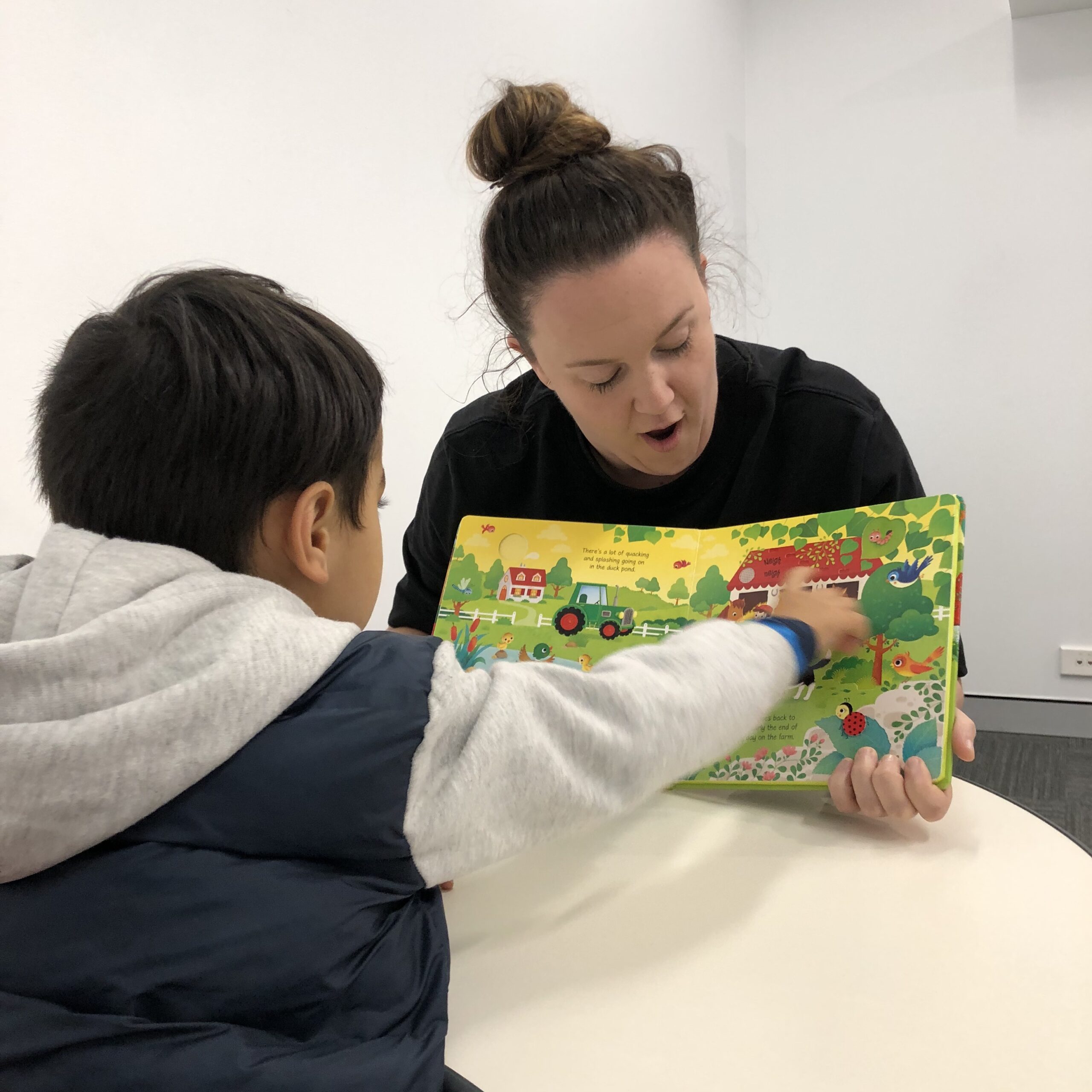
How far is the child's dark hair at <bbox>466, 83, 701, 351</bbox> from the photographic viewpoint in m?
0.95

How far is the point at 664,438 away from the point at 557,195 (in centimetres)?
29

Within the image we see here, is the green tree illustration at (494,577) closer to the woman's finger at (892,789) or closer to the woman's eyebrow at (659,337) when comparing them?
the woman's eyebrow at (659,337)

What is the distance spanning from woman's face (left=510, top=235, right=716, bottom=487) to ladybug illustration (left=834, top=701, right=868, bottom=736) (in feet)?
1.22

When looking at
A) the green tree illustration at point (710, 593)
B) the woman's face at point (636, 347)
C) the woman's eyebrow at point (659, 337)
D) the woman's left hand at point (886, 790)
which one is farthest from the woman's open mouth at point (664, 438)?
the woman's left hand at point (886, 790)

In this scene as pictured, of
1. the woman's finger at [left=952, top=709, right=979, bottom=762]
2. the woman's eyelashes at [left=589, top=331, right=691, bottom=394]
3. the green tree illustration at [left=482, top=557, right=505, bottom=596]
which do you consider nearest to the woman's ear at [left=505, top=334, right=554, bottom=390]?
the woman's eyelashes at [left=589, top=331, right=691, bottom=394]

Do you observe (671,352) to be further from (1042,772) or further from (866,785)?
(1042,772)

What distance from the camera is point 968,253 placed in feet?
7.97

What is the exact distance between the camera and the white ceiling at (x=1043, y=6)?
7.29 ft

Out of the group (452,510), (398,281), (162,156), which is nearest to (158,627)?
(452,510)

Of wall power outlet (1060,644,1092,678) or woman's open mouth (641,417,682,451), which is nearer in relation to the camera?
woman's open mouth (641,417,682,451)

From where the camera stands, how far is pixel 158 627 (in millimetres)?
480

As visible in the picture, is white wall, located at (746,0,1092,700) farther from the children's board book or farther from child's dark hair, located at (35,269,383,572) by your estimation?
child's dark hair, located at (35,269,383,572)

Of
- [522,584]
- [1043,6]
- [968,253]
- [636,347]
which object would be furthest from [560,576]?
[1043,6]

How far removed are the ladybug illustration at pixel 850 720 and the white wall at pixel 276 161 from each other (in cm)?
87
